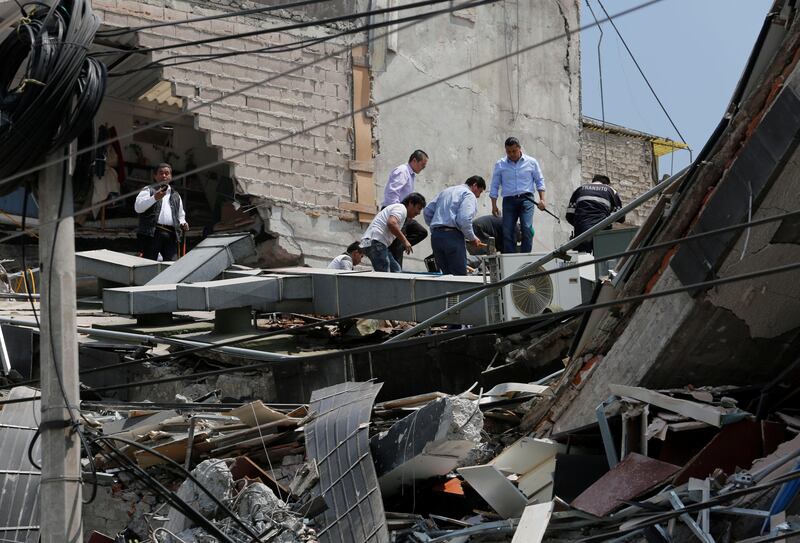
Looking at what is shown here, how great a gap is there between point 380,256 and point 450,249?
88cm

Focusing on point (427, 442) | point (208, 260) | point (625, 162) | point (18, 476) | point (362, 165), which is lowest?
point (18, 476)

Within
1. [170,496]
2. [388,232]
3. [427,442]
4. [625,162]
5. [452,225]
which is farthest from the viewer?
[625,162]

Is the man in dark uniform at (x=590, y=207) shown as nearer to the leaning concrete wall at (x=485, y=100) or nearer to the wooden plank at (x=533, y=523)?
the wooden plank at (x=533, y=523)

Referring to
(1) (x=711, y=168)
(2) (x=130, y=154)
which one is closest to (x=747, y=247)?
(1) (x=711, y=168)

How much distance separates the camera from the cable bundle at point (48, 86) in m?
7.59

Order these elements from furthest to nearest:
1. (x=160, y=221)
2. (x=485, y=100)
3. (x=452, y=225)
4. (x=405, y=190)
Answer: (x=485, y=100) → (x=160, y=221) → (x=405, y=190) → (x=452, y=225)

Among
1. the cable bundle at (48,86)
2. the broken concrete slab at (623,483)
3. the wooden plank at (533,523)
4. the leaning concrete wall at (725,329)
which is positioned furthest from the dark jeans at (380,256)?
the cable bundle at (48,86)

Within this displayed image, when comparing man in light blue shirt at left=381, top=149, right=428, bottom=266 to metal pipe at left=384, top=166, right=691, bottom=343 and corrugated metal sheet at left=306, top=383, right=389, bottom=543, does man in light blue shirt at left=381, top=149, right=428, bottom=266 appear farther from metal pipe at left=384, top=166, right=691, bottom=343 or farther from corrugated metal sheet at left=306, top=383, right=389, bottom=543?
corrugated metal sheet at left=306, top=383, right=389, bottom=543

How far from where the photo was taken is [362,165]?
2156cm

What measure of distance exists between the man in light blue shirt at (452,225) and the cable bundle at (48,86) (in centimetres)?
643

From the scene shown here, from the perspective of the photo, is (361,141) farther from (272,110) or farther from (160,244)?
(160,244)

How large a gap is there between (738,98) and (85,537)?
20.0 ft

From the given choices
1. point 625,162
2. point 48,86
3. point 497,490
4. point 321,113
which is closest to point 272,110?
point 321,113

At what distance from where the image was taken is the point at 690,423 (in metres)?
8.80
